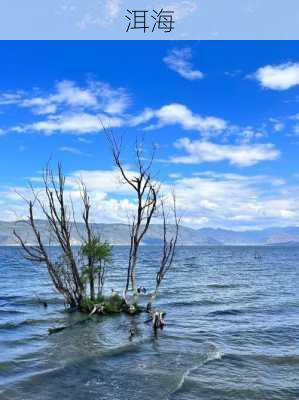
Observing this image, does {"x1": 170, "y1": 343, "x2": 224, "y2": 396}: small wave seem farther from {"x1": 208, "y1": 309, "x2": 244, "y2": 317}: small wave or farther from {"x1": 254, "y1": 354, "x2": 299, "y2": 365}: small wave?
{"x1": 208, "y1": 309, "x2": 244, "y2": 317}: small wave

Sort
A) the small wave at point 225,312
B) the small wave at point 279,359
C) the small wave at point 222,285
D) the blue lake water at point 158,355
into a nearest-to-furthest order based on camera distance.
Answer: the blue lake water at point 158,355 < the small wave at point 279,359 < the small wave at point 225,312 < the small wave at point 222,285

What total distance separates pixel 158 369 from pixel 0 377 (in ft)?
22.0

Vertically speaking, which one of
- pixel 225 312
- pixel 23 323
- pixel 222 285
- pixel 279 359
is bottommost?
pixel 279 359

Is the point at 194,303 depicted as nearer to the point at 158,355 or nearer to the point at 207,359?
the point at 158,355

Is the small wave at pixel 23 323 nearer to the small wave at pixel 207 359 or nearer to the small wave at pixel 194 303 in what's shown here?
the small wave at pixel 194 303

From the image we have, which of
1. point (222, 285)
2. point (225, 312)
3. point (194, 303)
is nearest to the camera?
point (225, 312)

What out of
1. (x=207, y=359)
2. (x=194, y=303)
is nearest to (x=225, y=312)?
(x=194, y=303)

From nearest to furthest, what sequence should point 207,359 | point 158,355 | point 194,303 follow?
1. point 207,359
2. point 158,355
3. point 194,303

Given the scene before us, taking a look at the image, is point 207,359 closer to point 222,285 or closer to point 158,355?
point 158,355

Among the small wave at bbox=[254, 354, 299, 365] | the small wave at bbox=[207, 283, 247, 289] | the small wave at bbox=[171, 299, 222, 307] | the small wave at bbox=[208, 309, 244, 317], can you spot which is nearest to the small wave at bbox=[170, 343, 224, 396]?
the small wave at bbox=[254, 354, 299, 365]

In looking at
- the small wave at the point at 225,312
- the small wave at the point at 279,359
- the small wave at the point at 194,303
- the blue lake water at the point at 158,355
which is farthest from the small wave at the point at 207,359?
the small wave at the point at 194,303

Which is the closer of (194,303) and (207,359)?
(207,359)

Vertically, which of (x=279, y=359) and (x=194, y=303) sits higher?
(x=194, y=303)

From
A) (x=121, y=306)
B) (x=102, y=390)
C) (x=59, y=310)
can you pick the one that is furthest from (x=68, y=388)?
(x=59, y=310)
